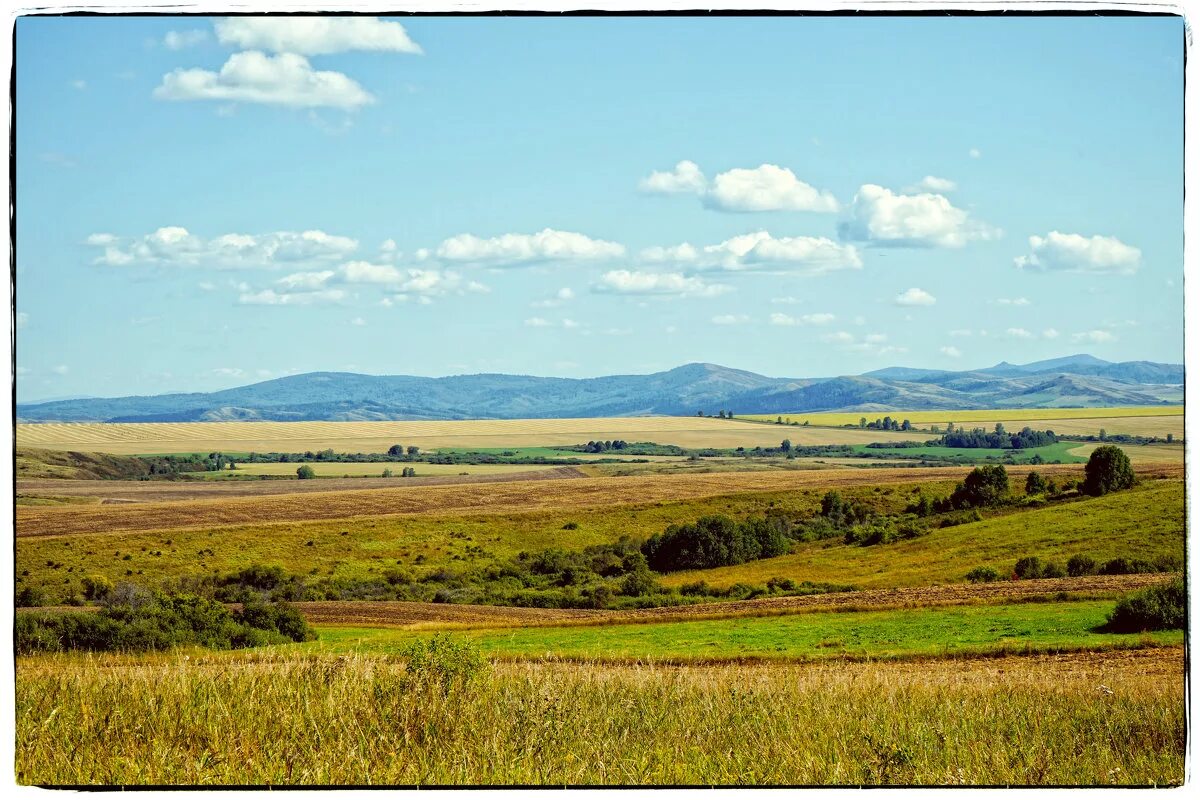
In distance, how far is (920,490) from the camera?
42.9 m

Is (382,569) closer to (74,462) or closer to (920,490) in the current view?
(74,462)

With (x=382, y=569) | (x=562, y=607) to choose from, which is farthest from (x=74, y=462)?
(x=562, y=607)

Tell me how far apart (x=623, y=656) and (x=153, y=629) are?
5.88 metres

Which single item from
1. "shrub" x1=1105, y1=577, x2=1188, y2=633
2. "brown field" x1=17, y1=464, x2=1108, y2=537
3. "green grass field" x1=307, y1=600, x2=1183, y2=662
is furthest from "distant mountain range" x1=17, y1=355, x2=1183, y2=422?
"shrub" x1=1105, y1=577, x2=1188, y2=633

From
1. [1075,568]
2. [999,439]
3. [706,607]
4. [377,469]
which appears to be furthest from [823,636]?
[377,469]

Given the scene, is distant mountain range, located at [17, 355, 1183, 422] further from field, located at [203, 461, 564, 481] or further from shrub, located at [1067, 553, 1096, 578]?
shrub, located at [1067, 553, 1096, 578]

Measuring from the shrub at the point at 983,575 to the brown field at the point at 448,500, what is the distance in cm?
523

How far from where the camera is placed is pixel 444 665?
23.9ft

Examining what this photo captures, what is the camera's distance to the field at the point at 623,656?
6086 millimetres

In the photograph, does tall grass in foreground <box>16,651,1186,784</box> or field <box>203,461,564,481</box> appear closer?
tall grass in foreground <box>16,651,1186,784</box>

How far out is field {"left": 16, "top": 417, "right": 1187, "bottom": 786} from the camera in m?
6.09

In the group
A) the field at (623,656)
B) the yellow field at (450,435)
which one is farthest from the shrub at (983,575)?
the yellow field at (450,435)

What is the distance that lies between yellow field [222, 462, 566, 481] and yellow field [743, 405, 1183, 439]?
94.7 feet

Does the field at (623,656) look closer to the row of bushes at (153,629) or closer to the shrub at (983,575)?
the shrub at (983,575)
